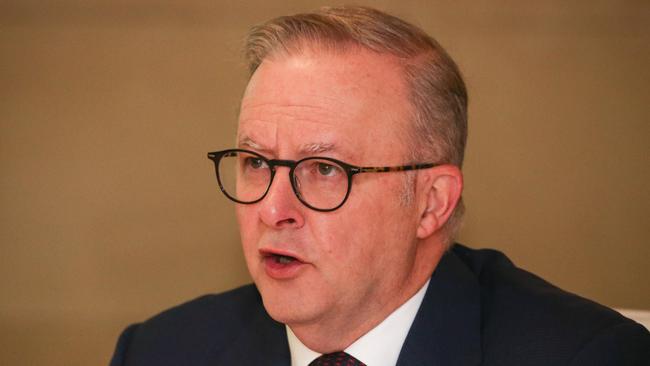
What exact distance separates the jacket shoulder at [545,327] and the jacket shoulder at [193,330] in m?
0.65

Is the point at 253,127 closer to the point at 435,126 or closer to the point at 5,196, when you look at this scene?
the point at 435,126

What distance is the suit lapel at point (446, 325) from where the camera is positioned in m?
1.76

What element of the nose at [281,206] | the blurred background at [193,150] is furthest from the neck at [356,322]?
the blurred background at [193,150]

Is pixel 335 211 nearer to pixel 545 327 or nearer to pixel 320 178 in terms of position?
pixel 320 178

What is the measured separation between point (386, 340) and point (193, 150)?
1.12 meters

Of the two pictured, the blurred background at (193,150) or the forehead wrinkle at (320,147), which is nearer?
the forehead wrinkle at (320,147)

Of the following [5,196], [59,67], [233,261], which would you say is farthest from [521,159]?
[5,196]

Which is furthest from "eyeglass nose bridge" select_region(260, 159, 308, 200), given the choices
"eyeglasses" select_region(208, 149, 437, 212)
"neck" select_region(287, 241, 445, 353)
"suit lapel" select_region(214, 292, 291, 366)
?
"suit lapel" select_region(214, 292, 291, 366)

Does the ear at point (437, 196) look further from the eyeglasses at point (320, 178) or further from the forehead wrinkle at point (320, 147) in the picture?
the forehead wrinkle at point (320, 147)

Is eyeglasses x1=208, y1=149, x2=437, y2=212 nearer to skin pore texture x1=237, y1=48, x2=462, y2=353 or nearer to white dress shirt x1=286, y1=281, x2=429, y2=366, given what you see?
skin pore texture x1=237, y1=48, x2=462, y2=353

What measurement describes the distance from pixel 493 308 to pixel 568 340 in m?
0.25

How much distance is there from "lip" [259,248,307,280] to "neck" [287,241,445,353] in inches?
6.7

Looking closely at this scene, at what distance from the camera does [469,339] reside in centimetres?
181

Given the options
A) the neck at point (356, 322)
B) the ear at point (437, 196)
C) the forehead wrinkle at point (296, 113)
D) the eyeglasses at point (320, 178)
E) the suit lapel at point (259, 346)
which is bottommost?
the suit lapel at point (259, 346)
